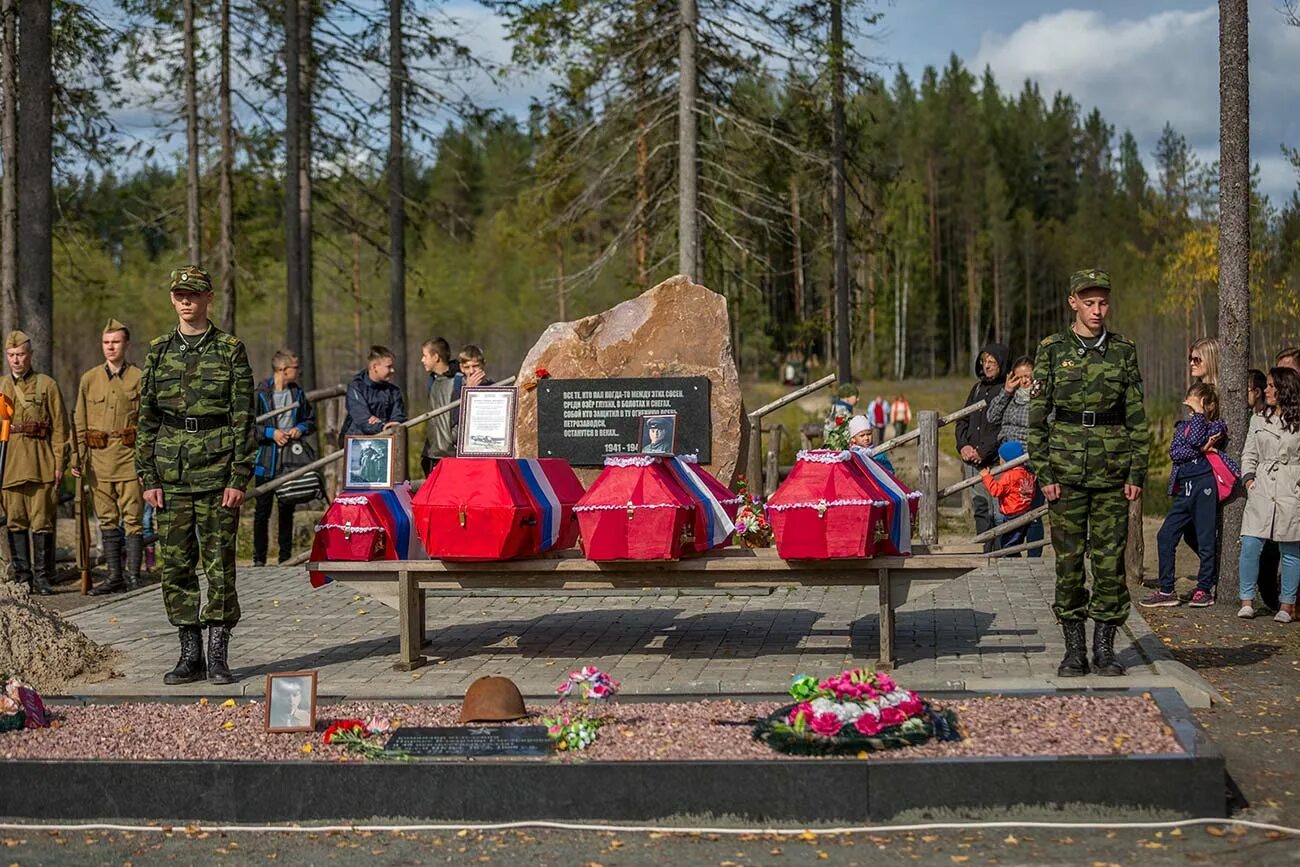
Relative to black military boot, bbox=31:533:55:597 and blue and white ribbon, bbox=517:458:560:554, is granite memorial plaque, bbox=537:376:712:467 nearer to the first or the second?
blue and white ribbon, bbox=517:458:560:554

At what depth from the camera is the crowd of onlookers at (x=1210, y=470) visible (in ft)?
34.3

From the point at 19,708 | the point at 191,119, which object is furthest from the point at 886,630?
the point at 191,119

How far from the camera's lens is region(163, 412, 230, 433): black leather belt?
8328mm

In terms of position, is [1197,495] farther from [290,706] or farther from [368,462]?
[290,706]

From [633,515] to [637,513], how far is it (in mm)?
23

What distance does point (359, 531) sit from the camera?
8.85 m

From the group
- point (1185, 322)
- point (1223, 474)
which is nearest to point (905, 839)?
point (1223, 474)

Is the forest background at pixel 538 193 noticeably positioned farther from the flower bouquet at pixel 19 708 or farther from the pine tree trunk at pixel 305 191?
the flower bouquet at pixel 19 708

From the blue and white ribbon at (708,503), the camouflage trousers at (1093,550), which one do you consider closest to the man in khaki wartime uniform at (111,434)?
the blue and white ribbon at (708,503)

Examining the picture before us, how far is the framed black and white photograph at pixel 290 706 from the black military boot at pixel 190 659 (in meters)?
2.00

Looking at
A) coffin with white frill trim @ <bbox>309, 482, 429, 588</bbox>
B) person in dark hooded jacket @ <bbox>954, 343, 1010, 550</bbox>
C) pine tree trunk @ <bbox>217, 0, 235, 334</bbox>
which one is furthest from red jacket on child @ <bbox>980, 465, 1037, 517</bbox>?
pine tree trunk @ <bbox>217, 0, 235, 334</bbox>

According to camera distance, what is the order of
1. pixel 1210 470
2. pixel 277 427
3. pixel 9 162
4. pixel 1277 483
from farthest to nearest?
pixel 9 162 < pixel 277 427 < pixel 1210 470 < pixel 1277 483

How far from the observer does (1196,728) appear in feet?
19.9

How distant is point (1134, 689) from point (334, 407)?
574 inches
